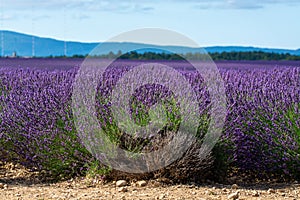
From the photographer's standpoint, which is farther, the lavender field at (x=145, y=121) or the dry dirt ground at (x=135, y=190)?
the lavender field at (x=145, y=121)

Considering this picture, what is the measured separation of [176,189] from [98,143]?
575 millimetres

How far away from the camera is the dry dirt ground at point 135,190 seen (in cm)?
345

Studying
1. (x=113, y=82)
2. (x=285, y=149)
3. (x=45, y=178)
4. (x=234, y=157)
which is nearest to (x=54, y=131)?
(x=45, y=178)

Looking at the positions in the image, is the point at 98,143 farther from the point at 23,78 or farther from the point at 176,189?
the point at 23,78

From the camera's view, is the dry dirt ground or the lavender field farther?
the lavender field

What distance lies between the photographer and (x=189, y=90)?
420 centimetres

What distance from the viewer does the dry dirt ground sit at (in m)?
3.45

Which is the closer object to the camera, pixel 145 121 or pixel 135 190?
pixel 135 190

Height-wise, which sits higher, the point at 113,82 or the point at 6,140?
the point at 113,82

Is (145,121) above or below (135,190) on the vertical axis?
above

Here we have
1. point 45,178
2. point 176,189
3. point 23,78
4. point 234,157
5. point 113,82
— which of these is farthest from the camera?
point 23,78

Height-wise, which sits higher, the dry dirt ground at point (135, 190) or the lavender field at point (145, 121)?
the lavender field at point (145, 121)

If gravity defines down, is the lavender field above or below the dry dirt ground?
above

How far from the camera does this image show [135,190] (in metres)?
3.61
